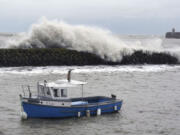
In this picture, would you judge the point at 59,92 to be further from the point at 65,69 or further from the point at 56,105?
the point at 65,69

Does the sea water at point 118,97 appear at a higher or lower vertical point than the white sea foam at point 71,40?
lower

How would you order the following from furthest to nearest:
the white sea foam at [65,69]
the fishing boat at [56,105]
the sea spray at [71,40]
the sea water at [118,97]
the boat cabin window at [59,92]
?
1. the sea spray at [71,40]
2. the white sea foam at [65,69]
3. the boat cabin window at [59,92]
4. the fishing boat at [56,105]
5. the sea water at [118,97]

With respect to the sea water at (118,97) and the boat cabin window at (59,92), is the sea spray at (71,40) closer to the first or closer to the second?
the sea water at (118,97)

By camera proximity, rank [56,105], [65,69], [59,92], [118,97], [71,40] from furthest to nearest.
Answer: [71,40] → [65,69] → [118,97] → [59,92] → [56,105]

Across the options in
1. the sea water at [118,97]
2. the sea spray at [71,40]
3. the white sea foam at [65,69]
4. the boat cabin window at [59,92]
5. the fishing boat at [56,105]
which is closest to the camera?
the sea water at [118,97]

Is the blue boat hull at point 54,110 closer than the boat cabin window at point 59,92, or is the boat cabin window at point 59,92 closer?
the blue boat hull at point 54,110

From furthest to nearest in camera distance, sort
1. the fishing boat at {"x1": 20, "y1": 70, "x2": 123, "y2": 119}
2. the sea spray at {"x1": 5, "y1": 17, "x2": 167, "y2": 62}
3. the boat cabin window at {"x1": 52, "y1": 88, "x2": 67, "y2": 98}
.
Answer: the sea spray at {"x1": 5, "y1": 17, "x2": 167, "y2": 62} < the boat cabin window at {"x1": 52, "y1": 88, "x2": 67, "y2": 98} < the fishing boat at {"x1": 20, "y1": 70, "x2": 123, "y2": 119}

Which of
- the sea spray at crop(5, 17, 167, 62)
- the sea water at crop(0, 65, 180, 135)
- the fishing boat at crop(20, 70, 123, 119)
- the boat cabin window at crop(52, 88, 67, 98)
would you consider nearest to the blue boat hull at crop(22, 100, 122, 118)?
the fishing boat at crop(20, 70, 123, 119)

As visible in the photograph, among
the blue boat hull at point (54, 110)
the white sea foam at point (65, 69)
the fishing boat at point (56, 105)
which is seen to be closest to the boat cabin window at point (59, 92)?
the fishing boat at point (56, 105)

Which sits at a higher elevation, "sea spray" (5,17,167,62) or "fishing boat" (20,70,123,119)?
"sea spray" (5,17,167,62)

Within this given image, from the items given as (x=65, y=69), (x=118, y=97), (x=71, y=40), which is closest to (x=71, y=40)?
(x=71, y=40)

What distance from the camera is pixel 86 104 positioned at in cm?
2320

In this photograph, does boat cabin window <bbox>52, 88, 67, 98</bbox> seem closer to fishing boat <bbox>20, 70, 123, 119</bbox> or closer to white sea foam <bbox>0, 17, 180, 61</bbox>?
fishing boat <bbox>20, 70, 123, 119</bbox>

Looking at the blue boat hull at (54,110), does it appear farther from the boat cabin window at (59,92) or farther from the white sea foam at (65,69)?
the white sea foam at (65,69)
